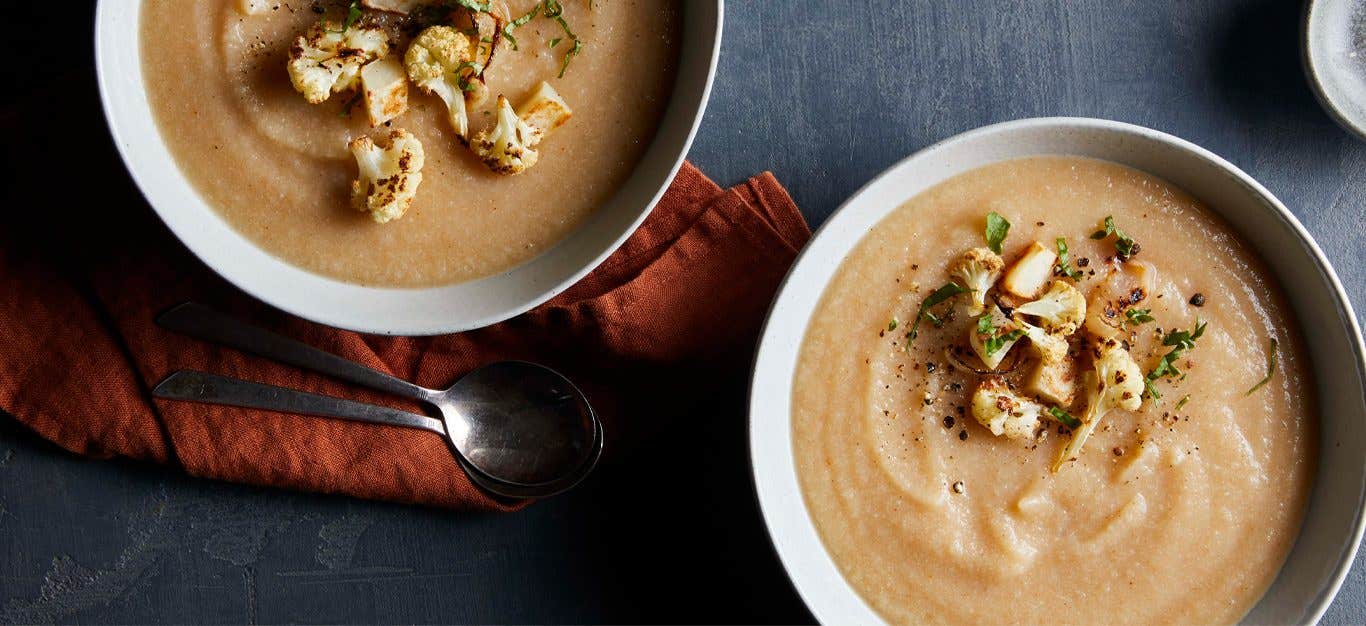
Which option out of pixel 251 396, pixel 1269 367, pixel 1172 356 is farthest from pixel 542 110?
pixel 1269 367

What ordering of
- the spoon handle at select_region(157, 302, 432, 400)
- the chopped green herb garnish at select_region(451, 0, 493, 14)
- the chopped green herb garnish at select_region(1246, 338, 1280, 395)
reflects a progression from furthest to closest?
1. the spoon handle at select_region(157, 302, 432, 400)
2. the chopped green herb garnish at select_region(1246, 338, 1280, 395)
3. the chopped green herb garnish at select_region(451, 0, 493, 14)

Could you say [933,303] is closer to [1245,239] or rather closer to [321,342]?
[1245,239]

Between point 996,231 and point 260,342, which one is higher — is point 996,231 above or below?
above

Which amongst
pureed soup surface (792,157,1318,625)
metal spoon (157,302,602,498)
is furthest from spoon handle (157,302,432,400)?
pureed soup surface (792,157,1318,625)

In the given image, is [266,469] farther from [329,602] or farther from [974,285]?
[974,285]

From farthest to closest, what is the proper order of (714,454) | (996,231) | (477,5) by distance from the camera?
(714,454)
(996,231)
(477,5)

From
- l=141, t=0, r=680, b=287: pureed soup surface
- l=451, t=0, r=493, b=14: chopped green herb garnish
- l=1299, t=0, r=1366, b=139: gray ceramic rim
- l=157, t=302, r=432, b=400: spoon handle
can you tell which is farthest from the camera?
l=1299, t=0, r=1366, b=139: gray ceramic rim

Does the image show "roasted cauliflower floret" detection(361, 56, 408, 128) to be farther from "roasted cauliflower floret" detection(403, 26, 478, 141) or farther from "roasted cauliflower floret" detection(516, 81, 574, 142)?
"roasted cauliflower floret" detection(516, 81, 574, 142)
